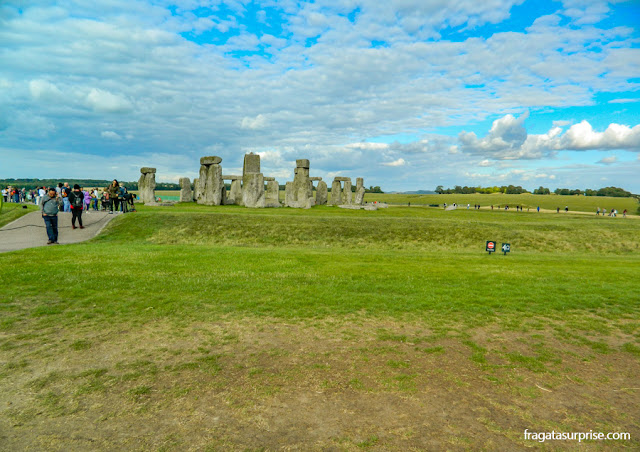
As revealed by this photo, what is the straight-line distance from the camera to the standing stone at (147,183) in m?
37.1

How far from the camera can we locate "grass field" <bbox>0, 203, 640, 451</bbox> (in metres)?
4.18

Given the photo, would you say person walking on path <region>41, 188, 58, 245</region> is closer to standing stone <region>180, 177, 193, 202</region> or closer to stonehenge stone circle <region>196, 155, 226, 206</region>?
stonehenge stone circle <region>196, 155, 226, 206</region>

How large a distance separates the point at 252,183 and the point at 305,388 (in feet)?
103

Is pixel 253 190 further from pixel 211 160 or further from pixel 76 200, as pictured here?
pixel 76 200

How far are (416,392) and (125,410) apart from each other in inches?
136

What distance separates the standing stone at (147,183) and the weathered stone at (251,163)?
9254 mm

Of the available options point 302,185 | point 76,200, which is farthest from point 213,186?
point 76,200

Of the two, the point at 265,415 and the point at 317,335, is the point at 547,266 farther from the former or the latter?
the point at 265,415

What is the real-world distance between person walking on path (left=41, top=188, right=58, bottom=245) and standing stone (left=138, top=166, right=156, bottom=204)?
20.7 m

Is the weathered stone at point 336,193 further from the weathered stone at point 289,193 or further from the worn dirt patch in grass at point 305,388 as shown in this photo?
the worn dirt patch in grass at point 305,388

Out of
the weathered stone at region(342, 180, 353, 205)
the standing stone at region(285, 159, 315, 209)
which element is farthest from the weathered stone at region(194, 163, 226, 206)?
the weathered stone at region(342, 180, 353, 205)

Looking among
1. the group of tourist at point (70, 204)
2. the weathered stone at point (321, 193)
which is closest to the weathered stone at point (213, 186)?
the group of tourist at point (70, 204)

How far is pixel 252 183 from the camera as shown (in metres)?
35.2

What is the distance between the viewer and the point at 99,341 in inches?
254
